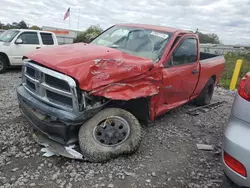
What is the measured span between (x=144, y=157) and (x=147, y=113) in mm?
704

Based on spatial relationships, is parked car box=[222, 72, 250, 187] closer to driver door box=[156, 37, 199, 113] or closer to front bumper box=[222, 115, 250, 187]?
front bumper box=[222, 115, 250, 187]

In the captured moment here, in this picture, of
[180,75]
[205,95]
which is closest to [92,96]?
[180,75]

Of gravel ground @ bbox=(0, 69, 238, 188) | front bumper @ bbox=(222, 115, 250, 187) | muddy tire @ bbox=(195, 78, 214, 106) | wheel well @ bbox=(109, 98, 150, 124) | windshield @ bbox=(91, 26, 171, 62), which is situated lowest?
gravel ground @ bbox=(0, 69, 238, 188)

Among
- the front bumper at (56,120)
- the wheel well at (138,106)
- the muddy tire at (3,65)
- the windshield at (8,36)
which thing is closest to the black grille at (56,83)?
the front bumper at (56,120)

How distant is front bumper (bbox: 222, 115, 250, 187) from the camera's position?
2080 mm

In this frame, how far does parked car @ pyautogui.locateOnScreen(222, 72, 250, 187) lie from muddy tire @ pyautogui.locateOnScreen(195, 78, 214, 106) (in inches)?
151

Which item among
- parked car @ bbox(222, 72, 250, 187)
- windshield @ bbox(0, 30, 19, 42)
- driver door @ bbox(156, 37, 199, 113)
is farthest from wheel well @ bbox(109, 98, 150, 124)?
windshield @ bbox(0, 30, 19, 42)

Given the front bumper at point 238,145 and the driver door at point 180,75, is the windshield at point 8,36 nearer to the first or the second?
the driver door at point 180,75

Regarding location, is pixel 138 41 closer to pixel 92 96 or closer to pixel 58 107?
pixel 92 96

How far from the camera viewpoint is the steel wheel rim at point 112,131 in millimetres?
3260

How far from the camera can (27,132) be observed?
390 cm

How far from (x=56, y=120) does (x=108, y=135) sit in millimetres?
697

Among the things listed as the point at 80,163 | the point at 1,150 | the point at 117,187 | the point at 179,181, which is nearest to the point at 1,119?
the point at 1,150

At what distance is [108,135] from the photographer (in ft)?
10.7
